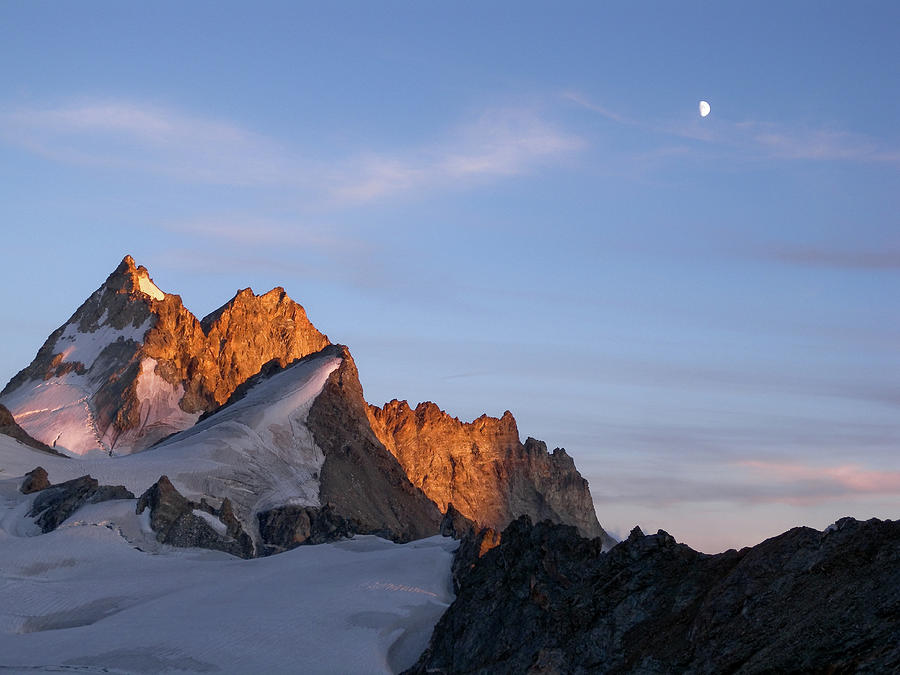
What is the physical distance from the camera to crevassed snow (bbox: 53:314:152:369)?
193875 mm

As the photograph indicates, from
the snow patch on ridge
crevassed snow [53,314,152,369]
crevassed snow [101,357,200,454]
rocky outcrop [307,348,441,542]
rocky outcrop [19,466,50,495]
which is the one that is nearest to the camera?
rocky outcrop [19,466,50,495]

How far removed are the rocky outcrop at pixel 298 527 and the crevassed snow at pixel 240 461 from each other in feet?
6.15

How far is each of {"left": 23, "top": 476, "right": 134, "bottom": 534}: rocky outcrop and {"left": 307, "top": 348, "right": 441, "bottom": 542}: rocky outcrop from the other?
27.1 meters

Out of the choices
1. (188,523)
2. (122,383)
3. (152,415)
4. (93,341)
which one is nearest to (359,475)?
(188,523)

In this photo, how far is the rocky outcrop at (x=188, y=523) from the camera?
4449 inches

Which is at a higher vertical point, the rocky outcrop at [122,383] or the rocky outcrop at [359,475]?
the rocky outcrop at [122,383]

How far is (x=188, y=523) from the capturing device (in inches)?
4550

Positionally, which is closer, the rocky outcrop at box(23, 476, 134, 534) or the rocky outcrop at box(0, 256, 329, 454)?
the rocky outcrop at box(23, 476, 134, 534)

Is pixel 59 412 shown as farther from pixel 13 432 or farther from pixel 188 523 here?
pixel 188 523

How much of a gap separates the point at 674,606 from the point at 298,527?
77.8 metres

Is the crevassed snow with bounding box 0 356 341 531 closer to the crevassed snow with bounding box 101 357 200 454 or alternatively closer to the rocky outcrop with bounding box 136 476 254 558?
the rocky outcrop with bounding box 136 476 254 558

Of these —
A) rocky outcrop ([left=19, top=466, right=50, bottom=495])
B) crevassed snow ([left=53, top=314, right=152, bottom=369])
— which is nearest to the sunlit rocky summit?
rocky outcrop ([left=19, top=466, right=50, bottom=495])

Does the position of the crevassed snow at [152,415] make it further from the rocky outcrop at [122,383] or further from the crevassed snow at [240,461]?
the crevassed snow at [240,461]

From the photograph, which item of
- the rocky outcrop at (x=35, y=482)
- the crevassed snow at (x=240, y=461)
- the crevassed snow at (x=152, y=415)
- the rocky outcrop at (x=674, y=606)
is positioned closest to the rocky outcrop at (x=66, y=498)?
the rocky outcrop at (x=35, y=482)
